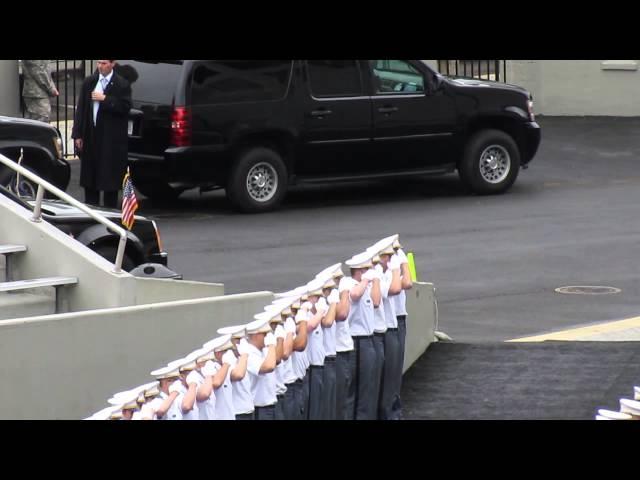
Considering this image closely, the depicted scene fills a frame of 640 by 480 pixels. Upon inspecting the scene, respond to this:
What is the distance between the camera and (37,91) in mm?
21047

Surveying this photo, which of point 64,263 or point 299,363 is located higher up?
point 64,263

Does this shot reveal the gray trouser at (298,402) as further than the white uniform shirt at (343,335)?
No

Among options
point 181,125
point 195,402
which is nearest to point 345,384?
point 195,402

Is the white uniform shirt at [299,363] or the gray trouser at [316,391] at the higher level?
the white uniform shirt at [299,363]

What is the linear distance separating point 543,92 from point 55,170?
13.0 m

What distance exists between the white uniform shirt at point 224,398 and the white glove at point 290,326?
884mm

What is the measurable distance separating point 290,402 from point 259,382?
60cm

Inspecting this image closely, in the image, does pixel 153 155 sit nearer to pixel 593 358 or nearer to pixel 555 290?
pixel 555 290

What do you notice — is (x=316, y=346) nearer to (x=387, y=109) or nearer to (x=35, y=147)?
(x=35, y=147)

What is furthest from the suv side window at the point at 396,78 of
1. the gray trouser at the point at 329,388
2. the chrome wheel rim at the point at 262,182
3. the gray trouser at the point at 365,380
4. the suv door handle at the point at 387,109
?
the gray trouser at the point at 329,388

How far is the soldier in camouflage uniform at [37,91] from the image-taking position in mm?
20703

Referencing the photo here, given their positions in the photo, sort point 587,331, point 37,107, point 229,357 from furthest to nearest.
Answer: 1. point 37,107
2. point 587,331
3. point 229,357

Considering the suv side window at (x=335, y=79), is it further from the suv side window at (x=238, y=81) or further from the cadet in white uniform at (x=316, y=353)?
the cadet in white uniform at (x=316, y=353)
